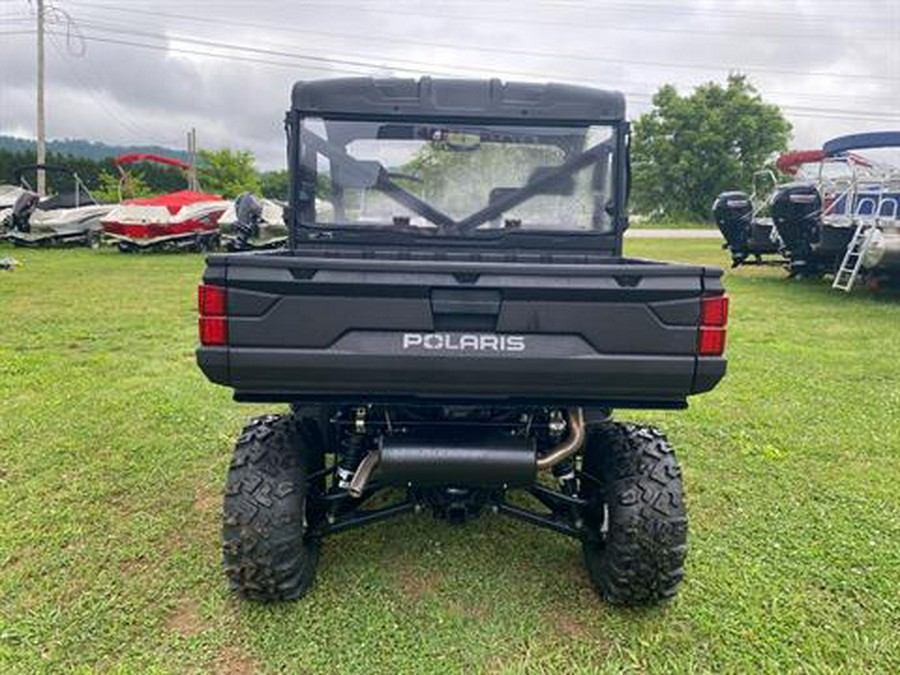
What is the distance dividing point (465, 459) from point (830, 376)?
4755mm

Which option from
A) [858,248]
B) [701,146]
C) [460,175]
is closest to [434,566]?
[460,175]

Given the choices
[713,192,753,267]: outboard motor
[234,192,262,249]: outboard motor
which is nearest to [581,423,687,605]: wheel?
[234,192,262,249]: outboard motor

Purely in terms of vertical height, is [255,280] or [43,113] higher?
[43,113]

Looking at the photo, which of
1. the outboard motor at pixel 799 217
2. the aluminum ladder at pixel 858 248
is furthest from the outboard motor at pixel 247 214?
the outboard motor at pixel 799 217

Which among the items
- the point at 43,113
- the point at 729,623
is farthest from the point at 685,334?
the point at 43,113

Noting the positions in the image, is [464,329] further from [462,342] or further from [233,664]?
[233,664]

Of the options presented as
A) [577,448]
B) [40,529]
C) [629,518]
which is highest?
[577,448]

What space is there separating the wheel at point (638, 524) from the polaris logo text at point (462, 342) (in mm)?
701

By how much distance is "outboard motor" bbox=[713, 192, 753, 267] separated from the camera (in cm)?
1230

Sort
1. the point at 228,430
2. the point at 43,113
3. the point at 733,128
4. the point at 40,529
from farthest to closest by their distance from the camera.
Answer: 1. the point at 733,128
2. the point at 43,113
3. the point at 228,430
4. the point at 40,529

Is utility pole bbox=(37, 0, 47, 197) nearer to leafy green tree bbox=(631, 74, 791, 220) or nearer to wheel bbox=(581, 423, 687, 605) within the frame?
wheel bbox=(581, 423, 687, 605)

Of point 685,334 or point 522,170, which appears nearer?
point 685,334

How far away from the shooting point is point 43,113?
78.0 feet

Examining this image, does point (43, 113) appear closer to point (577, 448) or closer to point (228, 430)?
point (228, 430)
